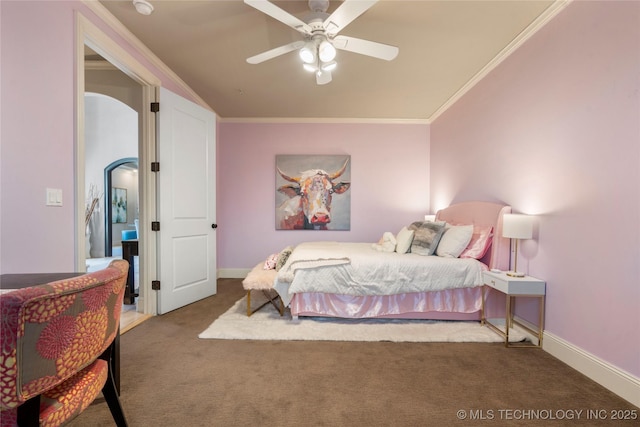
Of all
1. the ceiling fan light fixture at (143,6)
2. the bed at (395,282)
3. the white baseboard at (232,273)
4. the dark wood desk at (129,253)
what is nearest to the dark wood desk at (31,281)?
the bed at (395,282)

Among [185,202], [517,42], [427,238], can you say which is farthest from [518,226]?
[185,202]

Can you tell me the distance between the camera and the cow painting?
4.49 meters

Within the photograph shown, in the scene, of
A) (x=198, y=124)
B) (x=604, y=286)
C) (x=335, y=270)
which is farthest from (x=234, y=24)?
(x=604, y=286)

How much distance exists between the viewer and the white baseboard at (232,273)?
4537 millimetres

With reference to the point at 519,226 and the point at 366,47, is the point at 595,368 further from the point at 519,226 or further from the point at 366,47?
the point at 366,47

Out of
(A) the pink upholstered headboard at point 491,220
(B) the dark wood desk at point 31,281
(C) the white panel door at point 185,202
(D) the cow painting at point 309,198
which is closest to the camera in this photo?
(B) the dark wood desk at point 31,281

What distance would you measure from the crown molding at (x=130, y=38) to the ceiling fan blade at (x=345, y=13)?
186cm

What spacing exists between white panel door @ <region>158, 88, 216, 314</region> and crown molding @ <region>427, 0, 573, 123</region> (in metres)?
3.38

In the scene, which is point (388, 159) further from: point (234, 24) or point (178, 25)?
point (178, 25)

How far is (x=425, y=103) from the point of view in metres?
3.85

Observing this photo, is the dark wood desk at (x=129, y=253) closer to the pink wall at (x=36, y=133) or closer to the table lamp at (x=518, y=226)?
the pink wall at (x=36, y=133)

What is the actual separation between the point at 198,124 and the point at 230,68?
82 cm

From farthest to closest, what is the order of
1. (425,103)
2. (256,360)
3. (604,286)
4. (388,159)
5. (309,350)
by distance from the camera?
(388,159)
(425,103)
(309,350)
(256,360)
(604,286)

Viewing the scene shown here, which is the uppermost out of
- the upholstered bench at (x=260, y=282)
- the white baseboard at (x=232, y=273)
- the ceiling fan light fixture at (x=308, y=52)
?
the ceiling fan light fixture at (x=308, y=52)
